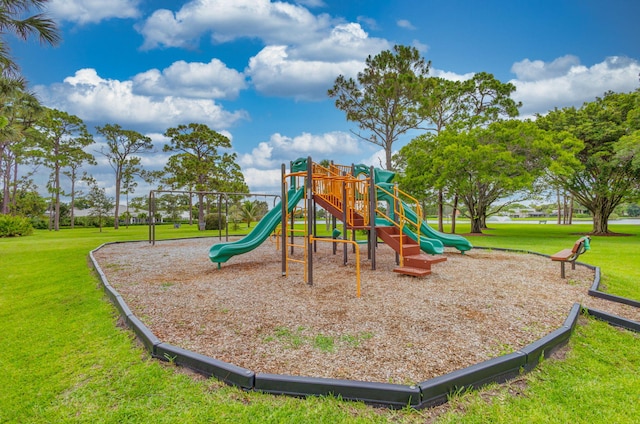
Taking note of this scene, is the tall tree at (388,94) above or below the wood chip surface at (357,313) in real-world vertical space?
above

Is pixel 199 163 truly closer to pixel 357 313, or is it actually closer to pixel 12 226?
pixel 12 226

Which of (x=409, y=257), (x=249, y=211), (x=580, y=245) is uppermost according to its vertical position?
(x=249, y=211)

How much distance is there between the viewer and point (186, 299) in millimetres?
5051

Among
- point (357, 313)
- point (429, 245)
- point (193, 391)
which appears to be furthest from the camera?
point (429, 245)

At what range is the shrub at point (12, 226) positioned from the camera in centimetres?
1912

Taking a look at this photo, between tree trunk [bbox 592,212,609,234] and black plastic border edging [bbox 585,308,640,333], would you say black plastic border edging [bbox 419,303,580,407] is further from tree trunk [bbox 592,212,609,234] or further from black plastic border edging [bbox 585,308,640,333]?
tree trunk [bbox 592,212,609,234]

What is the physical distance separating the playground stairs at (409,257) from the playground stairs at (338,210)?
1.96ft

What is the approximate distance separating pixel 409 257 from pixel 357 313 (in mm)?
2827

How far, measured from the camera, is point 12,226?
64.6 feet

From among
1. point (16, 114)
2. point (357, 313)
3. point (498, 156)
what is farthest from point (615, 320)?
point (16, 114)

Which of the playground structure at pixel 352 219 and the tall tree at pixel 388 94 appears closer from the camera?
the playground structure at pixel 352 219

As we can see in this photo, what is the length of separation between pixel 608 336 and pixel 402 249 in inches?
145

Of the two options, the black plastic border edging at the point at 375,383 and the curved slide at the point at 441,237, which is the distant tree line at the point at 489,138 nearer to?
the curved slide at the point at 441,237

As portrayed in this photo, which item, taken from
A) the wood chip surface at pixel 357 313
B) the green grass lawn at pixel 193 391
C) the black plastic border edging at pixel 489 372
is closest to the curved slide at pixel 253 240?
the wood chip surface at pixel 357 313
